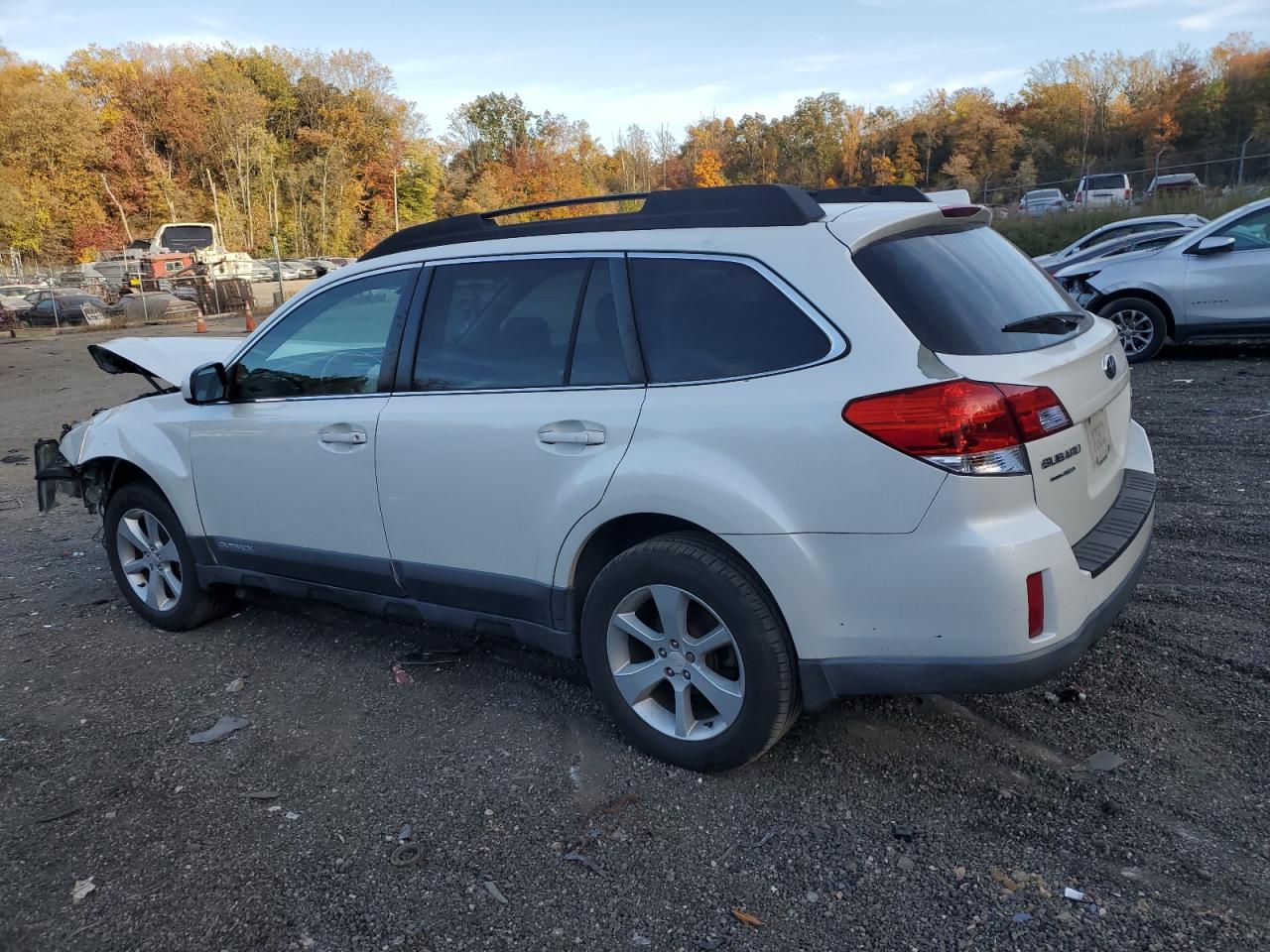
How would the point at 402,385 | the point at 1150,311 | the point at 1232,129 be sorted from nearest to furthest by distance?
the point at 402,385, the point at 1150,311, the point at 1232,129

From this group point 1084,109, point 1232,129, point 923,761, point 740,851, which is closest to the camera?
point 740,851

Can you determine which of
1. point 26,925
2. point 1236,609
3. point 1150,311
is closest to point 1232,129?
point 1150,311

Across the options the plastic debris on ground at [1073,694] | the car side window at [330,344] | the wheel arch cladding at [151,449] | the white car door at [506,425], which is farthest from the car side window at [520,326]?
the plastic debris on ground at [1073,694]

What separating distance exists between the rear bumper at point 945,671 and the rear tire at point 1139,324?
8710mm

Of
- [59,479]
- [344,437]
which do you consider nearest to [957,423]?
[344,437]

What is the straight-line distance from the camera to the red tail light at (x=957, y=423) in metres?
2.51

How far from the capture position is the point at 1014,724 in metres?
3.28

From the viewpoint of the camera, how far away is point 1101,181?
30.7m

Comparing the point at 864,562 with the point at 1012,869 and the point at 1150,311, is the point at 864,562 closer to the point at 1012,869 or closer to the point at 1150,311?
the point at 1012,869

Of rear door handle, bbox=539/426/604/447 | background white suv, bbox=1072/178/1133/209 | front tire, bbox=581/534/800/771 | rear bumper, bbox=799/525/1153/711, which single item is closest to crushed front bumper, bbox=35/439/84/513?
rear door handle, bbox=539/426/604/447

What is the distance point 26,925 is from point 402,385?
6.76 feet

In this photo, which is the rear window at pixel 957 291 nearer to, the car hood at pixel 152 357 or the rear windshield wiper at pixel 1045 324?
the rear windshield wiper at pixel 1045 324

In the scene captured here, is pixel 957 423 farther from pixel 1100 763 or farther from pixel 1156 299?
pixel 1156 299

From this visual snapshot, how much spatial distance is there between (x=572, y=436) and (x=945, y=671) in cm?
135
